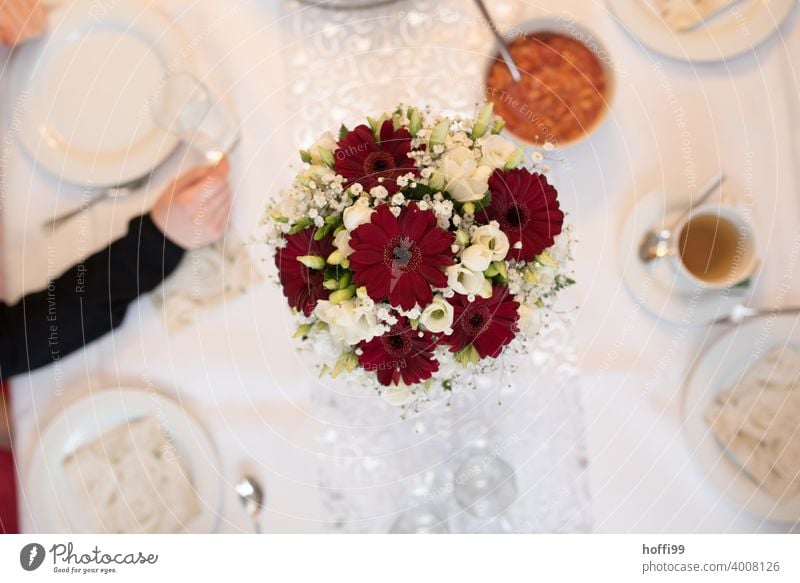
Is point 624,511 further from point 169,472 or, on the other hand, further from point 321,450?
point 169,472

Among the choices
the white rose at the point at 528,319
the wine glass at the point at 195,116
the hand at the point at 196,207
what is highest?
the wine glass at the point at 195,116

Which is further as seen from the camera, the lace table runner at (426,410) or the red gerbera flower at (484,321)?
the lace table runner at (426,410)

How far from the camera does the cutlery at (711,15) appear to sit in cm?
62

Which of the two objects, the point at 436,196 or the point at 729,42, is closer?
the point at 436,196

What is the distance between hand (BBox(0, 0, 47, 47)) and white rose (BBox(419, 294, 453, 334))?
0.53m

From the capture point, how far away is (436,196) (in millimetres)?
419

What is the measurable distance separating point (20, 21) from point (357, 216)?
484 millimetres

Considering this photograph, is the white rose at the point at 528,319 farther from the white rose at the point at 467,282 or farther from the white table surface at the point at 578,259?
the white table surface at the point at 578,259

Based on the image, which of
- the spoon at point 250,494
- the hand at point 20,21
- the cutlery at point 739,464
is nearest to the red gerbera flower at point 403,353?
the spoon at point 250,494

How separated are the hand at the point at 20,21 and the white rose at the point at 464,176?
0.49m
